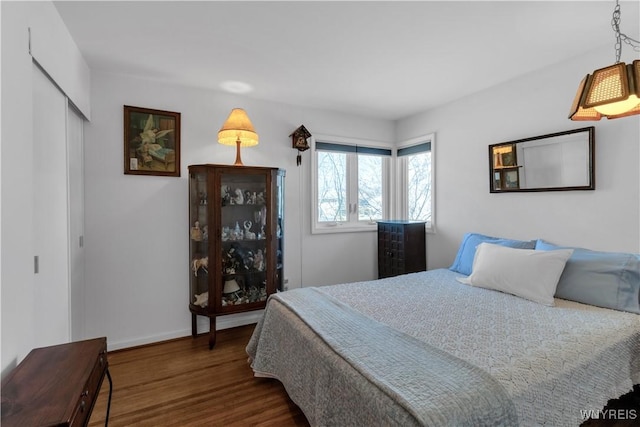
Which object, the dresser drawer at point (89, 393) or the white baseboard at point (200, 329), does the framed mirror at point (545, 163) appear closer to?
the white baseboard at point (200, 329)

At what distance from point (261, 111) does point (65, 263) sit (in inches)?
87.8

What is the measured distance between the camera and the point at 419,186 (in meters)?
3.87

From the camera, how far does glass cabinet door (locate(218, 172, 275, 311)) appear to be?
280 centimetres

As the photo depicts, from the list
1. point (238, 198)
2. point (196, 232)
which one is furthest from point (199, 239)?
point (238, 198)

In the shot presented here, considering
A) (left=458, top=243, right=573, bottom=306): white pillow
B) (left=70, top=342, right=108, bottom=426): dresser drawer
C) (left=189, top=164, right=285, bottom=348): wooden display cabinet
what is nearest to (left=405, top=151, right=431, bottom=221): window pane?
(left=458, top=243, right=573, bottom=306): white pillow

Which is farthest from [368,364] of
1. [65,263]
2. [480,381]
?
[65,263]

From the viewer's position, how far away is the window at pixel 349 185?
3736 mm

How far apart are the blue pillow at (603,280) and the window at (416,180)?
1.58 metres

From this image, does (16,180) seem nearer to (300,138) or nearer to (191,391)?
(191,391)

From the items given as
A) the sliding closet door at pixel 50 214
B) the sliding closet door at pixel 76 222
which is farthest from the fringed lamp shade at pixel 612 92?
the sliding closet door at pixel 76 222

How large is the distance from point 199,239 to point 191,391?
1249 mm

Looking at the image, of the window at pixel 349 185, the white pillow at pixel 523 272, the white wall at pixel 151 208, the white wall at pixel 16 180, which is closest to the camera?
the white wall at pixel 16 180

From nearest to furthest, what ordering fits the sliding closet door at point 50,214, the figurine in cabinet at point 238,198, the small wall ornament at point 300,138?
the sliding closet door at point 50,214
the figurine in cabinet at point 238,198
the small wall ornament at point 300,138

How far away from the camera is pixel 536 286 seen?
6.86 ft
